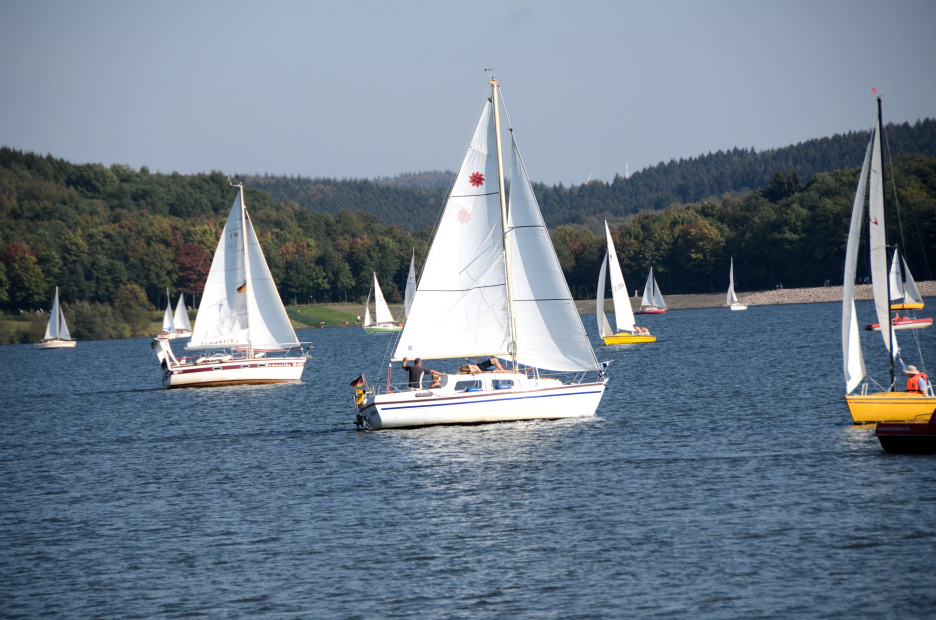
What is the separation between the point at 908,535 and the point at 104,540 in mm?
17096

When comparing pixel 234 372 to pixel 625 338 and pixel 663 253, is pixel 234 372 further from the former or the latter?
pixel 663 253

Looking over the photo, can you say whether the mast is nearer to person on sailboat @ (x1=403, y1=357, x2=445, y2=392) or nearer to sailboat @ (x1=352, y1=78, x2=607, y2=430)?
sailboat @ (x1=352, y1=78, x2=607, y2=430)

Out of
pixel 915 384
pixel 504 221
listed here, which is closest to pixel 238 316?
pixel 504 221

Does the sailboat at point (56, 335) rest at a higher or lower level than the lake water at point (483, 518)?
higher

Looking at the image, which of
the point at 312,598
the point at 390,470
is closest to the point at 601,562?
the point at 312,598

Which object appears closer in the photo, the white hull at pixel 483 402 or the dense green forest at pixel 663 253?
the white hull at pixel 483 402

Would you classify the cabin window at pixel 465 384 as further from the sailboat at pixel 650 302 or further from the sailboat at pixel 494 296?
the sailboat at pixel 650 302

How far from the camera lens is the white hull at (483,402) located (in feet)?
110

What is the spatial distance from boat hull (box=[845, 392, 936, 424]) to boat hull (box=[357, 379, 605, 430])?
8523 mm

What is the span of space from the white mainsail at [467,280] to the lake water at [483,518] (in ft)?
10.3

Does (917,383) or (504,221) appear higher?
(504,221)

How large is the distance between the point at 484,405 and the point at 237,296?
27858mm

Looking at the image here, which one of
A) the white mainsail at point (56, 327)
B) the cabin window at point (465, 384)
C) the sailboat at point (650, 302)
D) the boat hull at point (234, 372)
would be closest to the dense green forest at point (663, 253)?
the white mainsail at point (56, 327)

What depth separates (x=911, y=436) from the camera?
86.5ft
